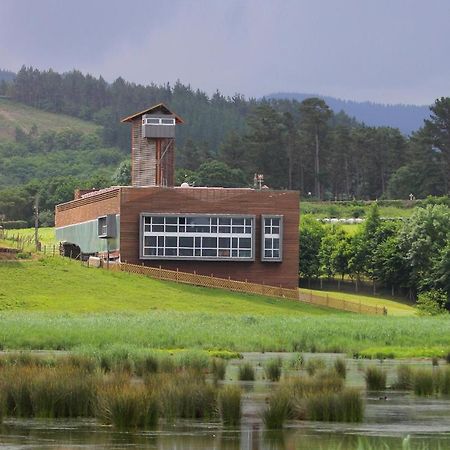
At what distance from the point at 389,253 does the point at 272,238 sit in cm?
2107

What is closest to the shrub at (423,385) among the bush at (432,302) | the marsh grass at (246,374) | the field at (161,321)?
the marsh grass at (246,374)

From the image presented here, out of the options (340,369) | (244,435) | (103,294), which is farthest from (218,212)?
(244,435)

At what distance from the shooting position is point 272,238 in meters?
109

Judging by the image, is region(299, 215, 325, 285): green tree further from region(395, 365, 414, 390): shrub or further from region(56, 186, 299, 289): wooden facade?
region(395, 365, 414, 390): shrub

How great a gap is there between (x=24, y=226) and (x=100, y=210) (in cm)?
7522

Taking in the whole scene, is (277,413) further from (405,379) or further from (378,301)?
(378,301)

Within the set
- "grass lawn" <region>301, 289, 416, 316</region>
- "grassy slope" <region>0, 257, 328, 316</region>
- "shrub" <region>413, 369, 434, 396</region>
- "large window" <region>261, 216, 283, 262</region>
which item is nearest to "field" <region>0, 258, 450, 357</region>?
"grassy slope" <region>0, 257, 328, 316</region>

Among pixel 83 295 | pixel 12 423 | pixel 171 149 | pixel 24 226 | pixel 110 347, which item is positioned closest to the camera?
pixel 12 423

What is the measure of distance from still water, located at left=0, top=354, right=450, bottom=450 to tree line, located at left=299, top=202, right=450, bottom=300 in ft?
273

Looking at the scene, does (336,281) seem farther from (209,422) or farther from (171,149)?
(209,422)

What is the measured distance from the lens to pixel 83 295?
90.7m

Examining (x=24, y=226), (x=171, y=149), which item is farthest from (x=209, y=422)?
(x=24, y=226)

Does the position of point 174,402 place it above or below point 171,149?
below

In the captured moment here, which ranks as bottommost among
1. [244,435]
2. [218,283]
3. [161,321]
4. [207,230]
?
[244,435]
